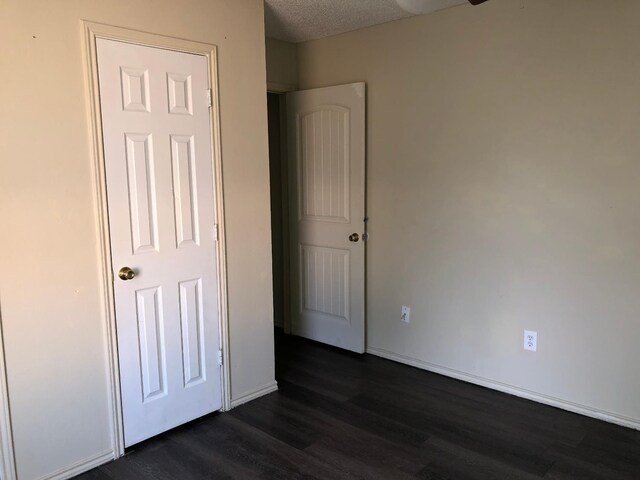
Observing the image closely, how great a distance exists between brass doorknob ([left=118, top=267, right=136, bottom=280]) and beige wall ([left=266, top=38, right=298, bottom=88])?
2.00 m

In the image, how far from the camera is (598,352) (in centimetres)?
281

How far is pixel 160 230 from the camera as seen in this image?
2.62m

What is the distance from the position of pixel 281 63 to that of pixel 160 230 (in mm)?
1946

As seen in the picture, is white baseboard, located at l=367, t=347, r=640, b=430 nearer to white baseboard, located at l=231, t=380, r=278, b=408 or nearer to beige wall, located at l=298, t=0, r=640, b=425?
beige wall, located at l=298, t=0, r=640, b=425

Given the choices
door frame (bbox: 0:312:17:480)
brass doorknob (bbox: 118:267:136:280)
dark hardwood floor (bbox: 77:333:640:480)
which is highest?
brass doorknob (bbox: 118:267:136:280)

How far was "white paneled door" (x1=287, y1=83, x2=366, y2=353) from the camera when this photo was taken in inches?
147

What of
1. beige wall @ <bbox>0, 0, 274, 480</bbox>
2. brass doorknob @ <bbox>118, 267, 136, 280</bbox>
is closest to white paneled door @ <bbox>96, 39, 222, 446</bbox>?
brass doorknob @ <bbox>118, 267, 136, 280</bbox>

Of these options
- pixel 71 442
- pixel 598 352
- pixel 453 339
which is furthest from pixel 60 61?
pixel 598 352

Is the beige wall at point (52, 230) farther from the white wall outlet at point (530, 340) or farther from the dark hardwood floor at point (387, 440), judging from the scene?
the white wall outlet at point (530, 340)

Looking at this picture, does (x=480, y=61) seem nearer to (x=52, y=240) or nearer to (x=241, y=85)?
(x=241, y=85)

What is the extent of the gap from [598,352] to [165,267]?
2.38 metres

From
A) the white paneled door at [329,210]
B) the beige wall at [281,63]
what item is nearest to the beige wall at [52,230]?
the beige wall at [281,63]

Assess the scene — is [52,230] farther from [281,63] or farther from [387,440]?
[281,63]

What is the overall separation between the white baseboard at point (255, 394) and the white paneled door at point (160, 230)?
0.18 meters
